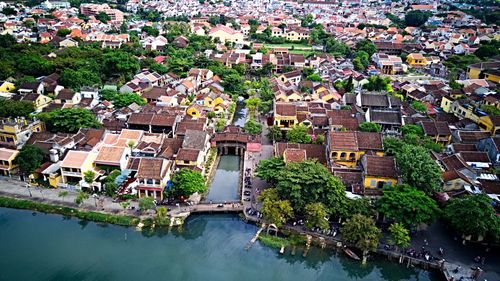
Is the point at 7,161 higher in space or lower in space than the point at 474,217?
higher

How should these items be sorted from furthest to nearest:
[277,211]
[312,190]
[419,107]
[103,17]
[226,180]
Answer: [103,17] → [419,107] → [226,180] → [312,190] → [277,211]

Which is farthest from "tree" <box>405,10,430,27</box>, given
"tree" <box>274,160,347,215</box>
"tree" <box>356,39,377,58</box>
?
"tree" <box>274,160,347,215</box>

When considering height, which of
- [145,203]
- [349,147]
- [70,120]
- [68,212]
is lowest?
[68,212]

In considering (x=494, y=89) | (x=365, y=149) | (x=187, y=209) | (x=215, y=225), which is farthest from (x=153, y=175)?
(x=494, y=89)

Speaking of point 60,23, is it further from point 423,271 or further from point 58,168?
point 423,271

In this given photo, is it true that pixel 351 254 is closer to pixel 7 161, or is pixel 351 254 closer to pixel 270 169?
pixel 270 169

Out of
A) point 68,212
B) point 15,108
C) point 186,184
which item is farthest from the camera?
point 15,108

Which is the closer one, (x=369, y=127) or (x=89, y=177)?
(x=89, y=177)

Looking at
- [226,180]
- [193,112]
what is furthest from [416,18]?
[226,180]
